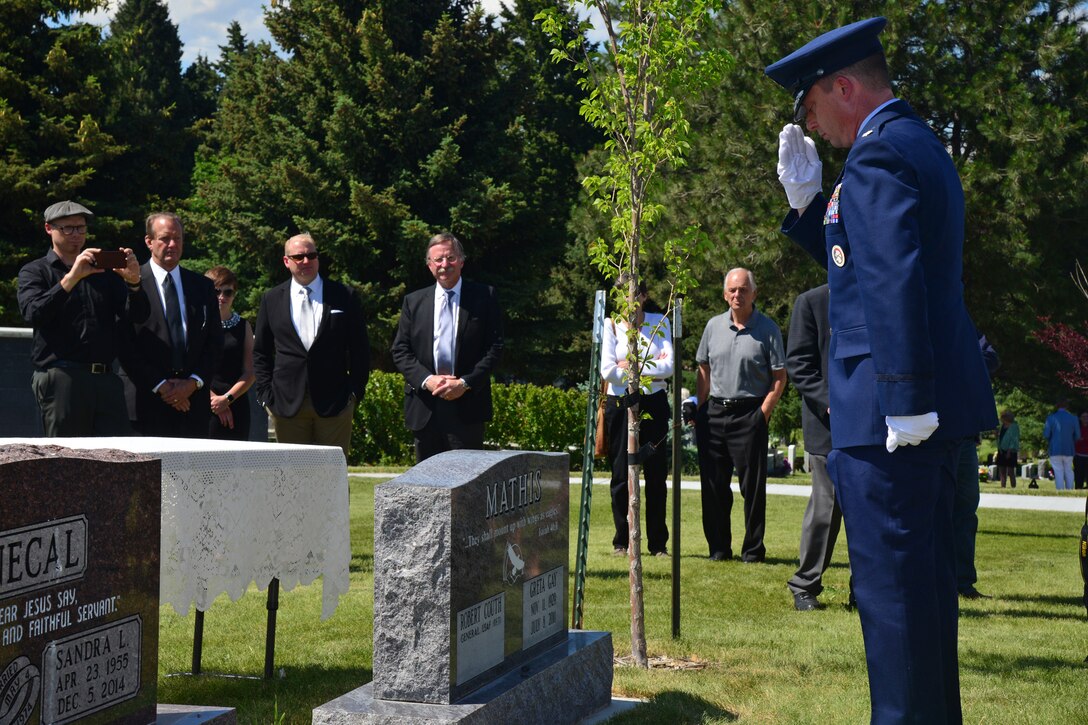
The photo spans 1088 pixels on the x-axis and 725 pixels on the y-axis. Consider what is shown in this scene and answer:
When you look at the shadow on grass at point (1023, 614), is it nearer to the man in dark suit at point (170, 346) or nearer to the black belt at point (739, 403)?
the black belt at point (739, 403)

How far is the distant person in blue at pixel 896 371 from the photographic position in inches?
144

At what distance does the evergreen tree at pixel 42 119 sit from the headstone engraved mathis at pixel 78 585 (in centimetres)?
2989

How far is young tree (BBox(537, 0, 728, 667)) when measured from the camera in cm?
599

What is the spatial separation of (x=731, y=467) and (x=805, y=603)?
2479mm

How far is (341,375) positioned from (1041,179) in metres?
18.5

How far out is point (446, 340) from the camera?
812cm

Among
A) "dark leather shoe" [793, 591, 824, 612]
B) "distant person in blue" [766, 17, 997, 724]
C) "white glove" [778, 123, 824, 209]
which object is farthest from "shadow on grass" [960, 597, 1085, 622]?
"white glove" [778, 123, 824, 209]

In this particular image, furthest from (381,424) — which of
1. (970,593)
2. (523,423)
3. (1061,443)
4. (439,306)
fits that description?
(970,593)

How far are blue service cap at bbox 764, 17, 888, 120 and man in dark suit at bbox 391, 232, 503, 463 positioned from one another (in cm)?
413

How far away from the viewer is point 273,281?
118 feet

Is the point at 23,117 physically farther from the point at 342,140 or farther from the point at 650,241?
the point at 650,241

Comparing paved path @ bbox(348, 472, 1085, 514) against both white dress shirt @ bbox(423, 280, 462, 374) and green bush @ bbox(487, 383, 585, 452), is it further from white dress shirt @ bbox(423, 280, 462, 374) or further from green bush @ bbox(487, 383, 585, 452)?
white dress shirt @ bbox(423, 280, 462, 374)

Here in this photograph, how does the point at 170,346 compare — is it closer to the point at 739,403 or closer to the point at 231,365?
the point at 231,365

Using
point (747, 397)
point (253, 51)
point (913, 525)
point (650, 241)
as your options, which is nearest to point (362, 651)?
point (650, 241)
